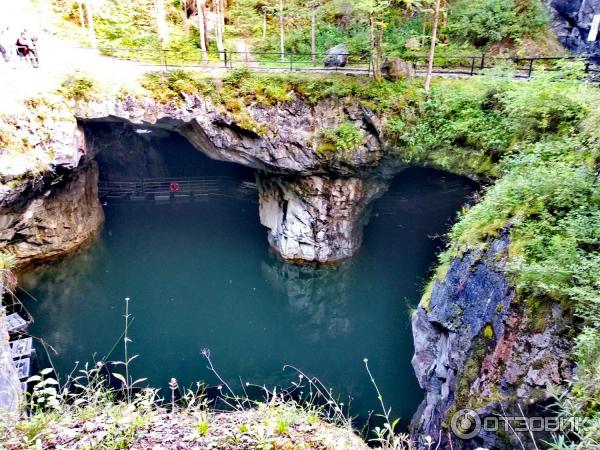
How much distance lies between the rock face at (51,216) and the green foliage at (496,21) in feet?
56.5

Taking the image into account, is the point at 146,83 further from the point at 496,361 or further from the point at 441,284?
the point at 496,361

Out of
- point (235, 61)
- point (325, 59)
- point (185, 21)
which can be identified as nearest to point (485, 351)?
point (325, 59)

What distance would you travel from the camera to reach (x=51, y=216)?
50.9ft

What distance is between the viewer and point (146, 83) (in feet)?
44.8

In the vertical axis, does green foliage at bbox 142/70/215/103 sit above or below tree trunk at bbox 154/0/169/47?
below

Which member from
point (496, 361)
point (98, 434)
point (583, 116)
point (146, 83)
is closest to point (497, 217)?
point (496, 361)

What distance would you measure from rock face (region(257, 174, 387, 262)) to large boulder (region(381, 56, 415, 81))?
396 cm

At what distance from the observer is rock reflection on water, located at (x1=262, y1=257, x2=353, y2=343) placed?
14793 mm

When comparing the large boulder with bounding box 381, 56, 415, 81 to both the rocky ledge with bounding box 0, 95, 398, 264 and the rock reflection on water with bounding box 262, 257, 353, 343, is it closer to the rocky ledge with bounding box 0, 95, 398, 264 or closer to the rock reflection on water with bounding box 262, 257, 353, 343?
the rocky ledge with bounding box 0, 95, 398, 264

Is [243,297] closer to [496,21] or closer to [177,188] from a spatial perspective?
[177,188]

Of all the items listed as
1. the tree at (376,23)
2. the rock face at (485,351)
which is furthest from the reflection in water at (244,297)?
the tree at (376,23)

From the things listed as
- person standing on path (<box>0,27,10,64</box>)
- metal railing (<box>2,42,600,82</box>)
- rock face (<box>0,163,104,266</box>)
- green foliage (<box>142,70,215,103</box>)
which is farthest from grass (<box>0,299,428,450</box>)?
person standing on path (<box>0,27,10,64</box>)

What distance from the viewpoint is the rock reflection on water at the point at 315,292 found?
14.8 metres

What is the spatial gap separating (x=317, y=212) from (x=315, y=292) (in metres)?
3.37
